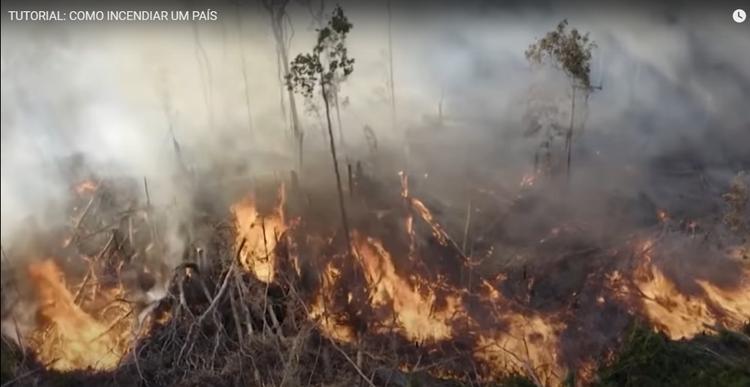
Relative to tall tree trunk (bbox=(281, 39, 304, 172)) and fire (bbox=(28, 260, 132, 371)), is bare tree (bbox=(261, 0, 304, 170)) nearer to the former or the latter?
tall tree trunk (bbox=(281, 39, 304, 172))

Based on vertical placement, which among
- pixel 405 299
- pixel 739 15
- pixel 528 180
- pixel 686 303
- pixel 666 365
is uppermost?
pixel 739 15

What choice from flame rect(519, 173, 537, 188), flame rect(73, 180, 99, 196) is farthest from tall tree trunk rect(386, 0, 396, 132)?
flame rect(73, 180, 99, 196)

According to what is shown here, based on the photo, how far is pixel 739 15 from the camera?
488 inches

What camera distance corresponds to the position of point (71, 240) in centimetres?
1338

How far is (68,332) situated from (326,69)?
7193 mm

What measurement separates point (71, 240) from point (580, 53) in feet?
35.3

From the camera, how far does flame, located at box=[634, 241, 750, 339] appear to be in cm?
1178

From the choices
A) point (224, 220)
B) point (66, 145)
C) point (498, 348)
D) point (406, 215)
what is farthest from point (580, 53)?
point (66, 145)

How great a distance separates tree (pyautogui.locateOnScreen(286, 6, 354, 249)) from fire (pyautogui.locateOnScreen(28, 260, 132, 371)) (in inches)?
191

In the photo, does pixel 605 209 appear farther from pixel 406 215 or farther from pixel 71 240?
pixel 71 240

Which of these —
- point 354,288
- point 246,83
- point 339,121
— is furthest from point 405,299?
point 246,83

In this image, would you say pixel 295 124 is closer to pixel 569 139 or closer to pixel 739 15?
pixel 569 139

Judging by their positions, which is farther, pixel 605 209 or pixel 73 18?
pixel 605 209

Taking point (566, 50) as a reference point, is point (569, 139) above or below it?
below
